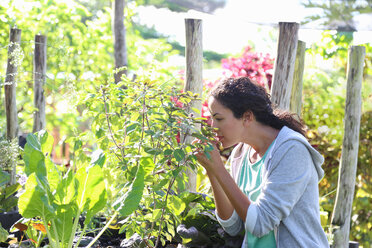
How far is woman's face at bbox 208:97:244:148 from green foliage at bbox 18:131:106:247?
549mm

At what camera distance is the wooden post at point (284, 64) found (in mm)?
2990

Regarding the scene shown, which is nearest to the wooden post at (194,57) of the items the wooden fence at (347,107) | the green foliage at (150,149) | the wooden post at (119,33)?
the wooden fence at (347,107)

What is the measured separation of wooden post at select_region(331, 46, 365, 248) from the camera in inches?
136

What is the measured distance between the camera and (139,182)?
2084 millimetres

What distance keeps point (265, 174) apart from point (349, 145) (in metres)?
1.44

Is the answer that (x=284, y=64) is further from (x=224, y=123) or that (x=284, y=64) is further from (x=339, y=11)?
(x=339, y=11)

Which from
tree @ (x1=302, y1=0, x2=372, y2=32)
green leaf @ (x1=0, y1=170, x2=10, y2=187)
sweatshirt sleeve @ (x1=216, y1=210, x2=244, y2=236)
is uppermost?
tree @ (x1=302, y1=0, x2=372, y2=32)

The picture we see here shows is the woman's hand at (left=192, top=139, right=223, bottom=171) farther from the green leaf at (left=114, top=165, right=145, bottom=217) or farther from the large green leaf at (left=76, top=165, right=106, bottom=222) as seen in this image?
the large green leaf at (left=76, top=165, right=106, bottom=222)

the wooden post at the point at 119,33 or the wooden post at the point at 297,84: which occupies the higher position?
the wooden post at the point at 119,33

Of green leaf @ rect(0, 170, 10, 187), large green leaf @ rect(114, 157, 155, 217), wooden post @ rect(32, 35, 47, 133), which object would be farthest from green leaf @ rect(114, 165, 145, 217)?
wooden post @ rect(32, 35, 47, 133)

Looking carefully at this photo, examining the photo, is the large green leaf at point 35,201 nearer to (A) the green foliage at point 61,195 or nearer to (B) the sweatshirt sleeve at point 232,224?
(A) the green foliage at point 61,195

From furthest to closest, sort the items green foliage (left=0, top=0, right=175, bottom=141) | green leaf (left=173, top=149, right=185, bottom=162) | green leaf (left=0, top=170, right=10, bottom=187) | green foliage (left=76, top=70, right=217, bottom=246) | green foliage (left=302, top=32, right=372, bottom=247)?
green foliage (left=0, top=0, right=175, bottom=141) < green foliage (left=302, top=32, right=372, bottom=247) < green leaf (left=0, top=170, right=10, bottom=187) < green foliage (left=76, top=70, right=217, bottom=246) < green leaf (left=173, top=149, right=185, bottom=162)

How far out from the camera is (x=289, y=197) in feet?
6.97

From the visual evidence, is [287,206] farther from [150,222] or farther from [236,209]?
[150,222]
